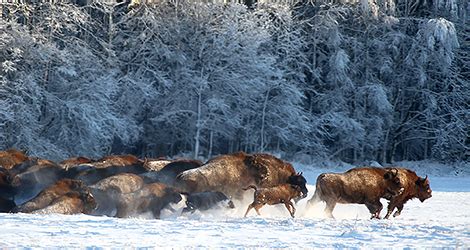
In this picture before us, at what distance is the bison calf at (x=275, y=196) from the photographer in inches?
721

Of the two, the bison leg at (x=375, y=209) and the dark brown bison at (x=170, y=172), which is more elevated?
the dark brown bison at (x=170, y=172)

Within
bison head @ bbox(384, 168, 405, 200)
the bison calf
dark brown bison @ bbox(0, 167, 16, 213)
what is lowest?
dark brown bison @ bbox(0, 167, 16, 213)

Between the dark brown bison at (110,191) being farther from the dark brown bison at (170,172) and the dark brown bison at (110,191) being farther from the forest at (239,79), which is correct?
the forest at (239,79)

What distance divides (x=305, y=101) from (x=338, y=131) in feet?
11.4

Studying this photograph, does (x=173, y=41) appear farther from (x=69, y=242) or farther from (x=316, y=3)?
(x=69, y=242)

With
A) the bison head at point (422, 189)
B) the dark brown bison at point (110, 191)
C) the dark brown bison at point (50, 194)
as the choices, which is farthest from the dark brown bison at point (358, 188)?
the dark brown bison at point (50, 194)

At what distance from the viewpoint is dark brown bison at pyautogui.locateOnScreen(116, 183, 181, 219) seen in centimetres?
1806

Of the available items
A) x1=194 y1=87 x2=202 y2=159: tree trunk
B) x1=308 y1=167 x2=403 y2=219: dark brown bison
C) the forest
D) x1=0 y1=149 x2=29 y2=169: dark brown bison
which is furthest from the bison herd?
x1=194 y1=87 x2=202 y2=159: tree trunk

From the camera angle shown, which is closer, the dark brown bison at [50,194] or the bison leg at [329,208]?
the dark brown bison at [50,194]

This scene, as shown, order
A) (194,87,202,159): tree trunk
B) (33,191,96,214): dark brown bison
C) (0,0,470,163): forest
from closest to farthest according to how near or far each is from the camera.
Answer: (33,191,96,214): dark brown bison, (0,0,470,163): forest, (194,87,202,159): tree trunk

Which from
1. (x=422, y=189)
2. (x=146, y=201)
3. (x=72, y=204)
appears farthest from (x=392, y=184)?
(x=72, y=204)

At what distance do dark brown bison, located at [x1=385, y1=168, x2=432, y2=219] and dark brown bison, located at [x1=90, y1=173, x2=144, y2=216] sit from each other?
6175mm

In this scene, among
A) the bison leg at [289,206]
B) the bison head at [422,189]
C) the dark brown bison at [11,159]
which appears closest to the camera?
the bison leg at [289,206]

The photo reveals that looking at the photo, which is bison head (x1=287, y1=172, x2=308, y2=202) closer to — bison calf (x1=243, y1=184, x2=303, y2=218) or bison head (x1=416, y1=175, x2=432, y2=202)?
bison calf (x1=243, y1=184, x2=303, y2=218)
